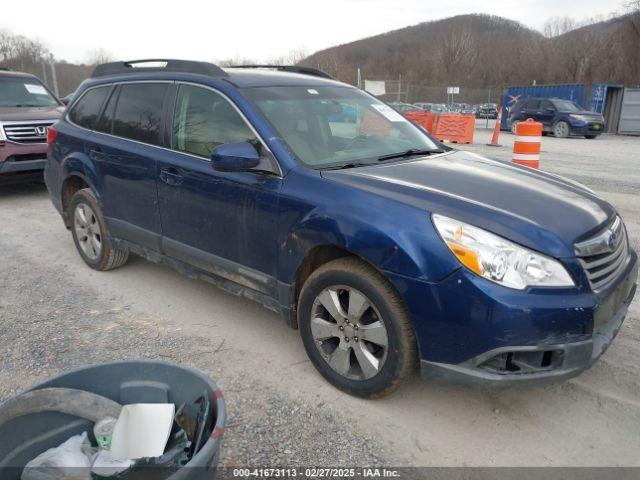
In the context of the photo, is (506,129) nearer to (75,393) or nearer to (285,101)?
(285,101)

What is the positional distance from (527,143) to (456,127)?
11.1m

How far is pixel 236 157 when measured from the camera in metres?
3.04

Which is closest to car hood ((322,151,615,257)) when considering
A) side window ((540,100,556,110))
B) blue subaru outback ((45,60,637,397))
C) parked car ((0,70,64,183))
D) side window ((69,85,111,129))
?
blue subaru outback ((45,60,637,397))

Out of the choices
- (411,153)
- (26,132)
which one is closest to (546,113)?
(26,132)

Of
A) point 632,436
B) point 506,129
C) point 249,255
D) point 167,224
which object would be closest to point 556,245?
point 632,436

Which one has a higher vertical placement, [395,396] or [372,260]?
[372,260]

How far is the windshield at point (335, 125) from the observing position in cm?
328

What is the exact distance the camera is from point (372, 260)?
8.58ft

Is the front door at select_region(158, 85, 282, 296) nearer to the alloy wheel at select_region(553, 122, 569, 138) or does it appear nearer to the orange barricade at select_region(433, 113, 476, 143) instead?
the orange barricade at select_region(433, 113, 476, 143)

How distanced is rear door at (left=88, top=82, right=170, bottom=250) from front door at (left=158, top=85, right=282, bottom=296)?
0.17 meters

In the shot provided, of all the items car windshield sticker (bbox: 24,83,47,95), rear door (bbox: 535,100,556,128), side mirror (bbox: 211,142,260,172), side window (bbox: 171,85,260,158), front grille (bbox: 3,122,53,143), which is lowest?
rear door (bbox: 535,100,556,128)

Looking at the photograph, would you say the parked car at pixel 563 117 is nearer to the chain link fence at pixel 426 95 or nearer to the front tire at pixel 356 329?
the front tire at pixel 356 329

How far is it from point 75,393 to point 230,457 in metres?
0.82

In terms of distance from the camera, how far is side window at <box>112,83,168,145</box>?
3.97 meters
